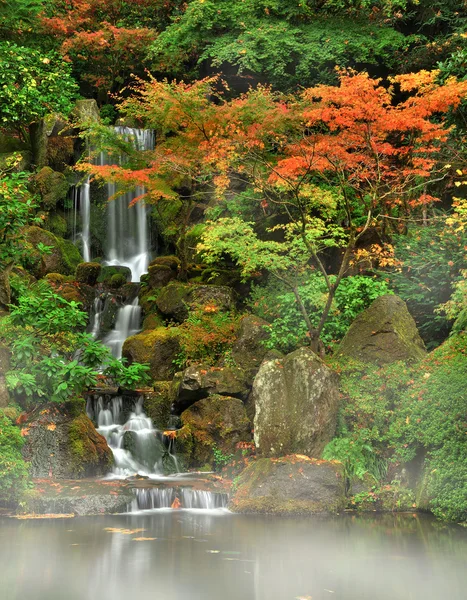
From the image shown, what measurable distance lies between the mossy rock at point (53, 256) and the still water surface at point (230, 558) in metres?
11.0

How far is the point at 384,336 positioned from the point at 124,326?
811 centimetres

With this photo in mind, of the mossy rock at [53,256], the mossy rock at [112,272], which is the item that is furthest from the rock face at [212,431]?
the mossy rock at [112,272]

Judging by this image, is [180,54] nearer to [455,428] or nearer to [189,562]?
[455,428]

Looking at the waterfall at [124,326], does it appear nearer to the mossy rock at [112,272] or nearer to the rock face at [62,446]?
the mossy rock at [112,272]

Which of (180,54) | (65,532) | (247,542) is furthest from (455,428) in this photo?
(180,54)

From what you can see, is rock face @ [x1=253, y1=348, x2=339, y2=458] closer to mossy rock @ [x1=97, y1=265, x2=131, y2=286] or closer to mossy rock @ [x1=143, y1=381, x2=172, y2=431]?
mossy rock @ [x1=143, y1=381, x2=172, y2=431]

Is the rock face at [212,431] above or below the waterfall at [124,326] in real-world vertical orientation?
below

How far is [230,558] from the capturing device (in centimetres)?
767

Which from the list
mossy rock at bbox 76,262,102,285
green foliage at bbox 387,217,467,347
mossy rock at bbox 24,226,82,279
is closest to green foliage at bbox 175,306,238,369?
green foliage at bbox 387,217,467,347

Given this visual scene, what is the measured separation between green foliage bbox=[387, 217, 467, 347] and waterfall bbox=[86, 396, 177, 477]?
5948mm

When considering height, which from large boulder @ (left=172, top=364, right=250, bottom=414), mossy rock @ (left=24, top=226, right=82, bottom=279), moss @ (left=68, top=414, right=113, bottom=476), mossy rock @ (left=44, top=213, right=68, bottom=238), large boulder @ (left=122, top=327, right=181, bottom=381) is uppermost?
mossy rock @ (left=44, top=213, right=68, bottom=238)

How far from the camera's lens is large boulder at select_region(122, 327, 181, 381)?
591 inches

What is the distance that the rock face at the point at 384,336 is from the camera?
1190cm

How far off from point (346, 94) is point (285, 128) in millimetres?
2919
